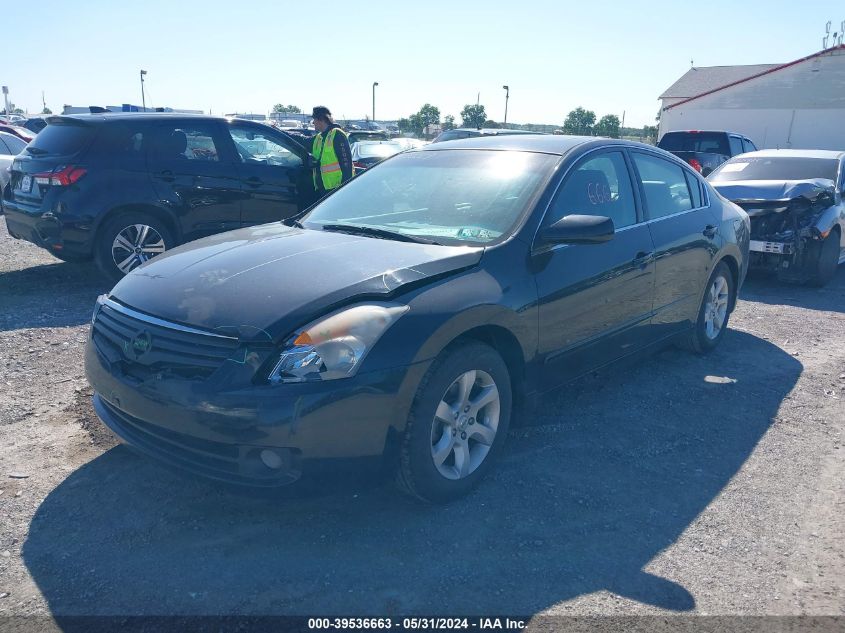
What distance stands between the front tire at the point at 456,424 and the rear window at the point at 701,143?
13556 mm

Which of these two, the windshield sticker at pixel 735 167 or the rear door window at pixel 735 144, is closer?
the windshield sticker at pixel 735 167

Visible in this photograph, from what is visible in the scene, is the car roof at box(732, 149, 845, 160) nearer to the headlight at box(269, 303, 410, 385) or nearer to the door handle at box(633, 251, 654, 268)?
the door handle at box(633, 251, 654, 268)

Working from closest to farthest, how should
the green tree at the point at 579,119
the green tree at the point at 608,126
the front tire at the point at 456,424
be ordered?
the front tire at the point at 456,424 < the green tree at the point at 608,126 < the green tree at the point at 579,119

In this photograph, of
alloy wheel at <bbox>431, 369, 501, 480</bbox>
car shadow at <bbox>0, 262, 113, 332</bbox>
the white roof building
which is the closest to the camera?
alloy wheel at <bbox>431, 369, 501, 480</bbox>

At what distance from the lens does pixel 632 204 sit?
15.3ft

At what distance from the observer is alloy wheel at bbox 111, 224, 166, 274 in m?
7.20

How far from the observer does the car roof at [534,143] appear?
4367 mm

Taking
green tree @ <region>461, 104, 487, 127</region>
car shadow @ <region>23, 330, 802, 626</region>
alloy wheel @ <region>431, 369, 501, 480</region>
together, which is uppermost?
green tree @ <region>461, 104, 487, 127</region>

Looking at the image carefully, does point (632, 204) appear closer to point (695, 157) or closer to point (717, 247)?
point (717, 247)

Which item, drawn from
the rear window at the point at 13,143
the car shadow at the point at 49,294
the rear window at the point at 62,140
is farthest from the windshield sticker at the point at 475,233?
the rear window at the point at 13,143

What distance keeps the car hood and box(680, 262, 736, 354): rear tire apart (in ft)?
9.21

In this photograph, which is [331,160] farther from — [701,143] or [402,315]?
[701,143]

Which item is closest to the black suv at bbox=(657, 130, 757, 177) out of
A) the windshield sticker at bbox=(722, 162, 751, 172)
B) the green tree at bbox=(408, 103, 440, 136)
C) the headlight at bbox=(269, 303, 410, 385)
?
the windshield sticker at bbox=(722, 162, 751, 172)

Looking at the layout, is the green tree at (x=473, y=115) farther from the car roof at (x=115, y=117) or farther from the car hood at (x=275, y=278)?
the car hood at (x=275, y=278)
